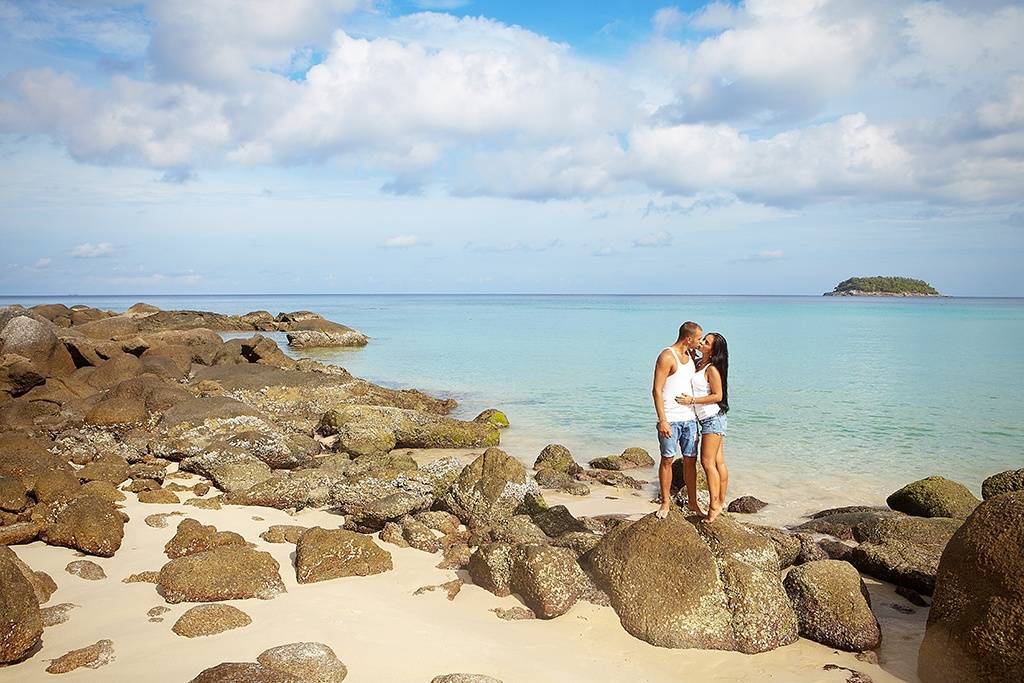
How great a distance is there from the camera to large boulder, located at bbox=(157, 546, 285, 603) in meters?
6.93

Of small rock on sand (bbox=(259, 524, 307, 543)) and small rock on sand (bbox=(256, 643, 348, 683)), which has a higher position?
small rock on sand (bbox=(256, 643, 348, 683))

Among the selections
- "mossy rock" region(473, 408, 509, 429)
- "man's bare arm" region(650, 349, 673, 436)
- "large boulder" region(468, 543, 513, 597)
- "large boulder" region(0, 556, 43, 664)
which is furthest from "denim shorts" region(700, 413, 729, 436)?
"mossy rock" region(473, 408, 509, 429)

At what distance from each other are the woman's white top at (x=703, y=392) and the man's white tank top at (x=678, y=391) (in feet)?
0.15

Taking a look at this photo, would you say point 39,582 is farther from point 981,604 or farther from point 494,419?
point 494,419

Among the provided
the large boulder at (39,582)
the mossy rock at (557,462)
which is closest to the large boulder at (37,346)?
the mossy rock at (557,462)

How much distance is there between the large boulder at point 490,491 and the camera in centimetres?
966

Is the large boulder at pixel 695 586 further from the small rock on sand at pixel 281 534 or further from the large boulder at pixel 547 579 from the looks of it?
the small rock on sand at pixel 281 534

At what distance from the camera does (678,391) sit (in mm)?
8148

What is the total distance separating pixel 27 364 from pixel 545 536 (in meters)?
15.1

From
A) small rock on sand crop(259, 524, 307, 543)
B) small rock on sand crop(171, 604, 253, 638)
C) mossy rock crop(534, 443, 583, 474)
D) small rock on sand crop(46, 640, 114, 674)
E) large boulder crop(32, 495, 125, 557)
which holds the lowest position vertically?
mossy rock crop(534, 443, 583, 474)

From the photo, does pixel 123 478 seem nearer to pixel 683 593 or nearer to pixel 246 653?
pixel 246 653

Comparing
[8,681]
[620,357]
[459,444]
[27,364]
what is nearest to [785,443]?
[459,444]

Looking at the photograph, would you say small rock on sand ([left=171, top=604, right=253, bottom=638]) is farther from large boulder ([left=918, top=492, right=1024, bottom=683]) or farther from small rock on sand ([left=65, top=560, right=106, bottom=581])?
large boulder ([left=918, top=492, right=1024, bottom=683])

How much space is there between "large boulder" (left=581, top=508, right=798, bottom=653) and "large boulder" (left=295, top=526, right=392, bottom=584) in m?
2.55
